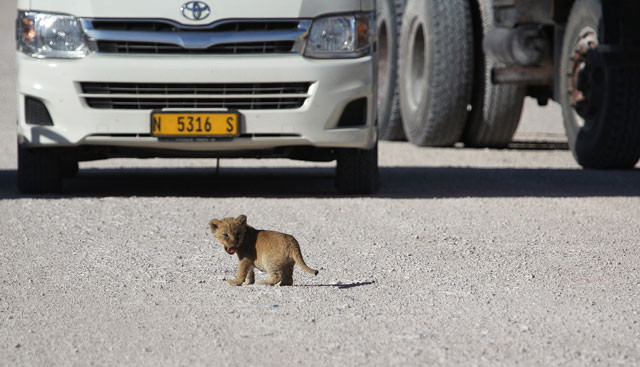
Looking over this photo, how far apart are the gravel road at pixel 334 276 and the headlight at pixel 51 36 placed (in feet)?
3.06

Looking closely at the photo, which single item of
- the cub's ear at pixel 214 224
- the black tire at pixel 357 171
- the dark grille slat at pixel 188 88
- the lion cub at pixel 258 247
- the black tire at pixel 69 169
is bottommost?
the black tire at pixel 69 169

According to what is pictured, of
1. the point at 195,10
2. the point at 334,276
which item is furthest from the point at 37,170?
the point at 334,276

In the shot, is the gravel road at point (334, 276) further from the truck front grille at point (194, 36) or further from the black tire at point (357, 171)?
the truck front grille at point (194, 36)

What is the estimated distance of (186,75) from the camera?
27.1 ft

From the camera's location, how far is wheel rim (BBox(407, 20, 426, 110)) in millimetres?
14469

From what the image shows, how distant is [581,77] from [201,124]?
376 cm

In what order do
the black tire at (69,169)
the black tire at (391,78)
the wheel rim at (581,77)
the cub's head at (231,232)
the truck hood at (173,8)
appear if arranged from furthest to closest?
1. the black tire at (391,78)
2. the wheel rim at (581,77)
3. the black tire at (69,169)
4. the truck hood at (173,8)
5. the cub's head at (231,232)

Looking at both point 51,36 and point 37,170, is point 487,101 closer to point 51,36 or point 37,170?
point 37,170

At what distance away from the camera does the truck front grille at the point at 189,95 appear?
27.2 ft

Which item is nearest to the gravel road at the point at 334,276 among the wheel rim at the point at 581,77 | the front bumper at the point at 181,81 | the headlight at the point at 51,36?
the front bumper at the point at 181,81

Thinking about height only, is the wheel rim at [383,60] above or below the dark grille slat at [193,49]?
below

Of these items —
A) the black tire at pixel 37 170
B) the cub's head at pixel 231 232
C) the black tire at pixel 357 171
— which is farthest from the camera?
the black tire at pixel 357 171

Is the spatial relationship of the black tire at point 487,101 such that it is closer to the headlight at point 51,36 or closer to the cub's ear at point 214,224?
the headlight at point 51,36

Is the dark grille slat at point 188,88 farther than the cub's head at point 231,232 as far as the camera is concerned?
Yes
